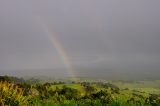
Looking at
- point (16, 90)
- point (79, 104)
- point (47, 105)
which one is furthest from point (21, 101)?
point (79, 104)

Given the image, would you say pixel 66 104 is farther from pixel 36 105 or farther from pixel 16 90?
pixel 16 90

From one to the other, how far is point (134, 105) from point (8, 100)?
5845mm

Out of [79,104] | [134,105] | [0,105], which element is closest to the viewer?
[0,105]

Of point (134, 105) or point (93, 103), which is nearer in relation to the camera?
point (134, 105)

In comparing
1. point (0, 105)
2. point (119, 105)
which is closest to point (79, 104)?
point (119, 105)

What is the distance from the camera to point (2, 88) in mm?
16812

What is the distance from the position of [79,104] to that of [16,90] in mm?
3877

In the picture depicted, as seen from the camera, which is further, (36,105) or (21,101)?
(36,105)

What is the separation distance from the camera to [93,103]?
65.0 ft

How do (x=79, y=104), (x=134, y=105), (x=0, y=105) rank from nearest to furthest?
(x=0, y=105), (x=134, y=105), (x=79, y=104)

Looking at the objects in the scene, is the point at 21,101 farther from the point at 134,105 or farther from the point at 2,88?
the point at 134,105

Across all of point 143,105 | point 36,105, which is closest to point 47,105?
point 36,105

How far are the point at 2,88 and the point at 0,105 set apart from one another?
3.58 ft

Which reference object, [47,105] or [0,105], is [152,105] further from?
[0,105]
